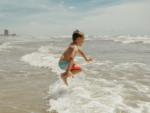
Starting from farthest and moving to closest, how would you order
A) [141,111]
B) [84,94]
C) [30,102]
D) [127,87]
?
[127,87], [84,94], [30,102], [141,111]

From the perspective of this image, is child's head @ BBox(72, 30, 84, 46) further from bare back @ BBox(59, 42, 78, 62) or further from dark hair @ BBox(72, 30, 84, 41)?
bare back @ BBox(59, 42, 78, 62)

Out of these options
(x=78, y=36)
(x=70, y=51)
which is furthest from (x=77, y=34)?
(x=70, y=51)

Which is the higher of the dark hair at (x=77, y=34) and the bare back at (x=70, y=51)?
the dark hair at (x=77, y=34)

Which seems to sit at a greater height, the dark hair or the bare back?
the dark hair

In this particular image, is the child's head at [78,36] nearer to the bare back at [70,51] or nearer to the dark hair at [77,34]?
the dark hair at [77,34]

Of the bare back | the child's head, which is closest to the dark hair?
the child's head

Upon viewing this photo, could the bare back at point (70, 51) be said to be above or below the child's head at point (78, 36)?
below

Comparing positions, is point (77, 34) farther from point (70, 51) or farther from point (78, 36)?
point (70, 51)

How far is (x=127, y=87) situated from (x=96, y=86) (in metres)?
0.95

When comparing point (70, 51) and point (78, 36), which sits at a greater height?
point (78, 36)

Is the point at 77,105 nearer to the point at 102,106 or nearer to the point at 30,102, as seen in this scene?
the point at 102,106

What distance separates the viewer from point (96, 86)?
4.76 meters

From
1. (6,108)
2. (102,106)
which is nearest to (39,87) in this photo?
(6,108)

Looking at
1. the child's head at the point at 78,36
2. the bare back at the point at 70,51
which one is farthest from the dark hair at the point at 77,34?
the bare back at the point at 70,51
